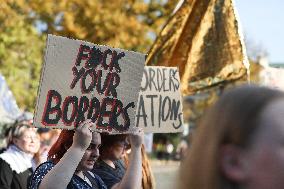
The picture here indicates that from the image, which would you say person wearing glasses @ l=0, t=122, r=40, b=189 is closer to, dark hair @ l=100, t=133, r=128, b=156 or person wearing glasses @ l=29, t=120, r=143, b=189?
dark hair @ l=100, t=133, r=128, b=156

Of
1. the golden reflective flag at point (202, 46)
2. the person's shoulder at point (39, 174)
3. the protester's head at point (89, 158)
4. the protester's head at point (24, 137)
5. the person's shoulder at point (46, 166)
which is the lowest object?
the person's shoulder at point (39, 174)

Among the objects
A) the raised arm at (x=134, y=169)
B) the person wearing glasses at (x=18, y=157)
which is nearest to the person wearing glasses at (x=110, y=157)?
the raised arm at (x=134, y=169)

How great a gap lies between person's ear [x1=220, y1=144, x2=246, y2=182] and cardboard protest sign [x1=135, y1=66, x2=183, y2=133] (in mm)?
3408

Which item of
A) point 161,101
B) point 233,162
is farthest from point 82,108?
point 233,162

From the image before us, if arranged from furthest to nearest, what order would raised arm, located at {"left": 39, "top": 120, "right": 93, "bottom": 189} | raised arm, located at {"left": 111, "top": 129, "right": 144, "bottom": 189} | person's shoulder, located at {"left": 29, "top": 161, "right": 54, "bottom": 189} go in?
raised arm, located at {"left": 111, "top": 129, "right": 144, "bottom": 189} → person's shoulder, located at {"left": 29, "top": 161, "right": 54, "bottom": 189} → raised arm, located at {"left": 39, "top": 120, "right": 93, "bottom": 189}

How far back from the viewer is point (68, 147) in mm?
3486

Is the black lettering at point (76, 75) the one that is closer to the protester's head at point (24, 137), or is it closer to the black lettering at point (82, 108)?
the black lettering at point (82, 108)

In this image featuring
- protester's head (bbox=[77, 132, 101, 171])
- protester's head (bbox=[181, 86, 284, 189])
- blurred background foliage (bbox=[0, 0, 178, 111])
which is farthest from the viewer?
blurred background foliage (bbox=[0, 0, 178, 111])

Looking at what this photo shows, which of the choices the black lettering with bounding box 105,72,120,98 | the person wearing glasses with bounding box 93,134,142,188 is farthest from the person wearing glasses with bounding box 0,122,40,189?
the black lettering with bounding box 105,72,120,98

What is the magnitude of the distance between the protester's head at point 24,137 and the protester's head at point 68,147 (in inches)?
100

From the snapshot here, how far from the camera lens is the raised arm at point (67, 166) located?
3000 mm

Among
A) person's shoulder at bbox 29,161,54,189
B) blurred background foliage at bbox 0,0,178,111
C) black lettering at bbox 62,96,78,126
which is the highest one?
blurred background foliage at bbox 0,0,178,111

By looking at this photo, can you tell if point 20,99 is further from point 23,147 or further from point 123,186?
point 123,186

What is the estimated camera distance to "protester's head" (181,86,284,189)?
1.30 m
